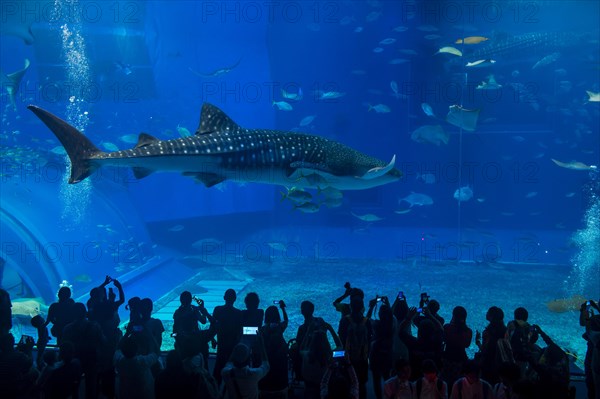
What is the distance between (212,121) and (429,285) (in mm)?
8981

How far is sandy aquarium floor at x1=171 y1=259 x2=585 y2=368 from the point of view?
904 centimetres

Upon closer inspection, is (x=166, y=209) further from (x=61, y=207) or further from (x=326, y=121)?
(x=326, y=121)

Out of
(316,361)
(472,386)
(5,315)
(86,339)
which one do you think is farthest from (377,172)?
(5,315)

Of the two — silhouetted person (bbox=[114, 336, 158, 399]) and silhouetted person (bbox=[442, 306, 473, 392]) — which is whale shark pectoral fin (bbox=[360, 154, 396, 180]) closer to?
silhouetted person (bbox=[442, 306, 473, 392])

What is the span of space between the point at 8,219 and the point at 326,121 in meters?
15.0

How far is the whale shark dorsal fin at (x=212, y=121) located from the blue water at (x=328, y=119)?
33.6 feet

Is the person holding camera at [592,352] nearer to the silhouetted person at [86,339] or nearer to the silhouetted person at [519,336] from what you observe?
the silhouetted person at [519,336]

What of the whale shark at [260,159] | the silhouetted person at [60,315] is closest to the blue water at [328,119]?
the whale shark at [260,159]

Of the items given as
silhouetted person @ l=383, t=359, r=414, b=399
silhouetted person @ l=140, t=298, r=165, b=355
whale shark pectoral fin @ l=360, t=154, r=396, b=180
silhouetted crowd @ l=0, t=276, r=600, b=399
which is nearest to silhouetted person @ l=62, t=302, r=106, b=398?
silhouetted crowd @ l=0, t=276, r=600, b=399

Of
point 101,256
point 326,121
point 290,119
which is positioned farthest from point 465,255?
point 101,256

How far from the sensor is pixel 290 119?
74.7ft

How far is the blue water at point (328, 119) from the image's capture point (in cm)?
1711

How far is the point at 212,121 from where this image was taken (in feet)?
18.1

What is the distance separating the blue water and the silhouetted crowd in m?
10.7
